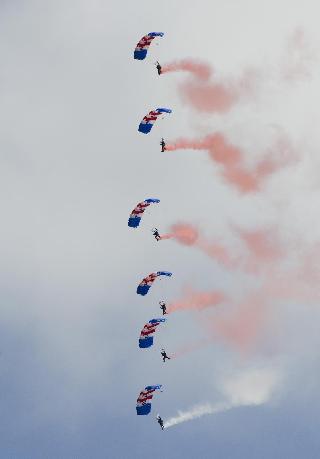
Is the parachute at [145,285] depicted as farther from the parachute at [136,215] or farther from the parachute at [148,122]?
the parachute at [148,122]

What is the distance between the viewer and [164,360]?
15225 cm

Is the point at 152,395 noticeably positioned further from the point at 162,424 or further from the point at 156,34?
the point at 156,34

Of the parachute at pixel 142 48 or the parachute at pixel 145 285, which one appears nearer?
the parachute at pixel 142 48

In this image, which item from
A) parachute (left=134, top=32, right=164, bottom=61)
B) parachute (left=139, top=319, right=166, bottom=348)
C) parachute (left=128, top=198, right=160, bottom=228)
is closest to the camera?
parachute (left=134, top=32, right=164, bottom=61)

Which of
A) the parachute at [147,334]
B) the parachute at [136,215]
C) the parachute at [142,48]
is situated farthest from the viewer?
the parachute at [147,334]

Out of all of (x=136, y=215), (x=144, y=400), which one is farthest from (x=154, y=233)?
(x=144, y=400)

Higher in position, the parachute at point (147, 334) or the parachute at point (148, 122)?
the parachute at point (148, 122)

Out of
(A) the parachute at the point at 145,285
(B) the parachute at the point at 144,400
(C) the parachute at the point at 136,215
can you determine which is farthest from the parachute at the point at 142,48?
(B) the parachute at the point at 144,400

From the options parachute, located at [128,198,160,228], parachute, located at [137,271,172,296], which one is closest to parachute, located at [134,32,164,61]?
parachute, located at [128,198,160,228]

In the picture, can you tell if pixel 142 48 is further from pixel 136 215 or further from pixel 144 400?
pixel 144 400

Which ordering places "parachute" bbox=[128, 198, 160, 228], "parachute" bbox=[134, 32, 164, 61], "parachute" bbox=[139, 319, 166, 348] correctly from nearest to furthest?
"parachute" bbox=[134, 32, 164, 61] → "parachute" bbox=[128, 198, 160, 228] → "parachute" bbox=[139, 319, 166, 348]

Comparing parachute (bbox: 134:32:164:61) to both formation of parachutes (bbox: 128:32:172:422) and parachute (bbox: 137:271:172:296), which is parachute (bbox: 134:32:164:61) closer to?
formation of parachutes (bbox: 128:32:172:422)

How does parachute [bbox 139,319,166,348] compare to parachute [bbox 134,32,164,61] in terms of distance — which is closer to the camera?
parachute [bbox 134,32,164,61]

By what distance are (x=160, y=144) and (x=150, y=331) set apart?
21.6 m
